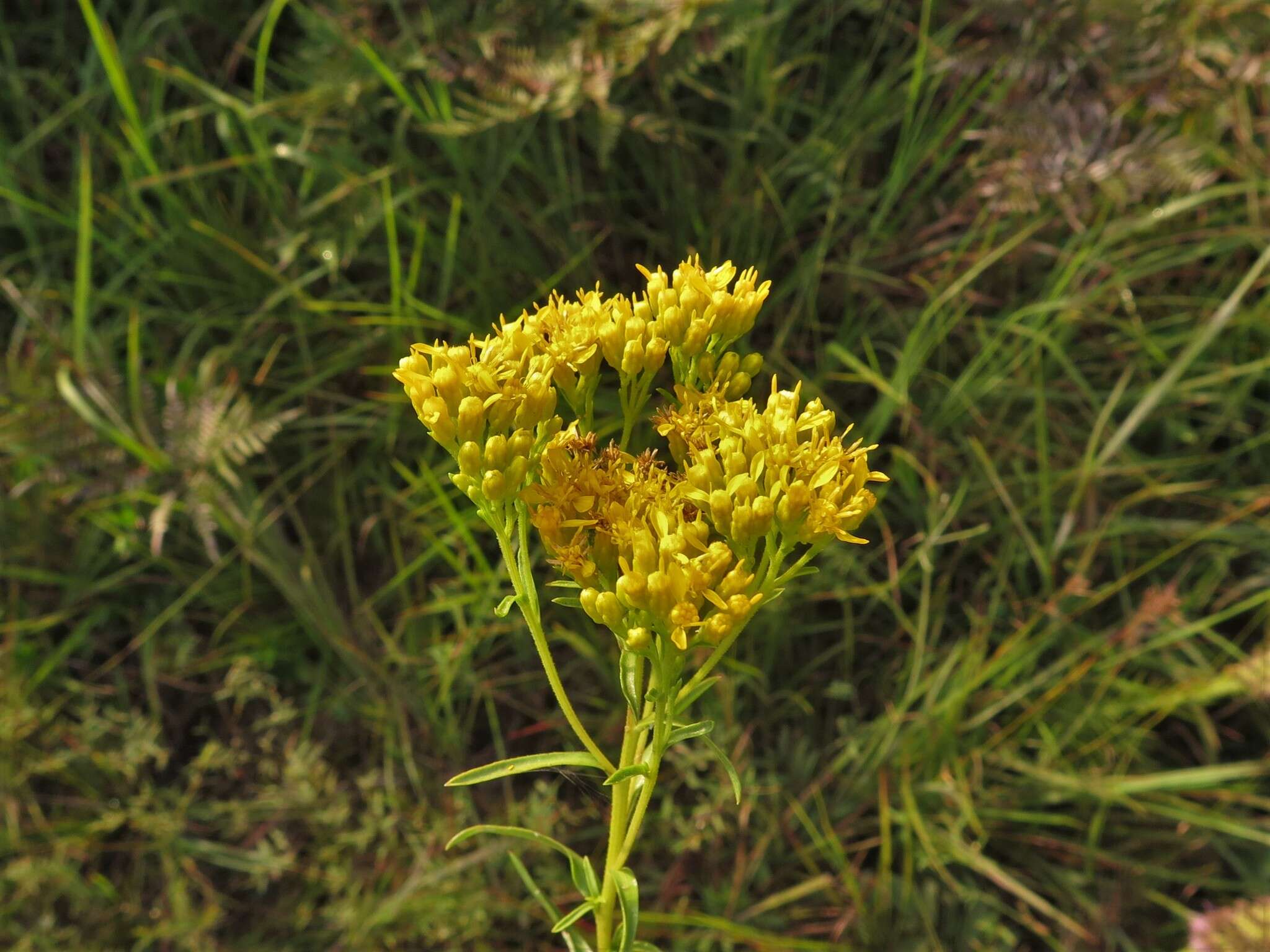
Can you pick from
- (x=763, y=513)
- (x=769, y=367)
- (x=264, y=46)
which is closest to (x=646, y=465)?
(x=763, y=513)

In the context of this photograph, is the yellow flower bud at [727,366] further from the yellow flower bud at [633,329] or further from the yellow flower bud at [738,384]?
the yellow flower bud at [633,329]

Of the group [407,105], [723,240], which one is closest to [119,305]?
[407,105]

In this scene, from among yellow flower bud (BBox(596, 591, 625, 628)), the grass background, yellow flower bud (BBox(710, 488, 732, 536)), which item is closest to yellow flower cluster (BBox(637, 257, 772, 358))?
yellow flower bud (BBox(710, 488, 732, 536))

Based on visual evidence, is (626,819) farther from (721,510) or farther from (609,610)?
(721,510)

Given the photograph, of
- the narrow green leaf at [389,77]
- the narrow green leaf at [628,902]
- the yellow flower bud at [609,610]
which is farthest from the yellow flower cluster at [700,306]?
the narrow green leaf at [389,77]

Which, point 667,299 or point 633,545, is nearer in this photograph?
point 633,545
